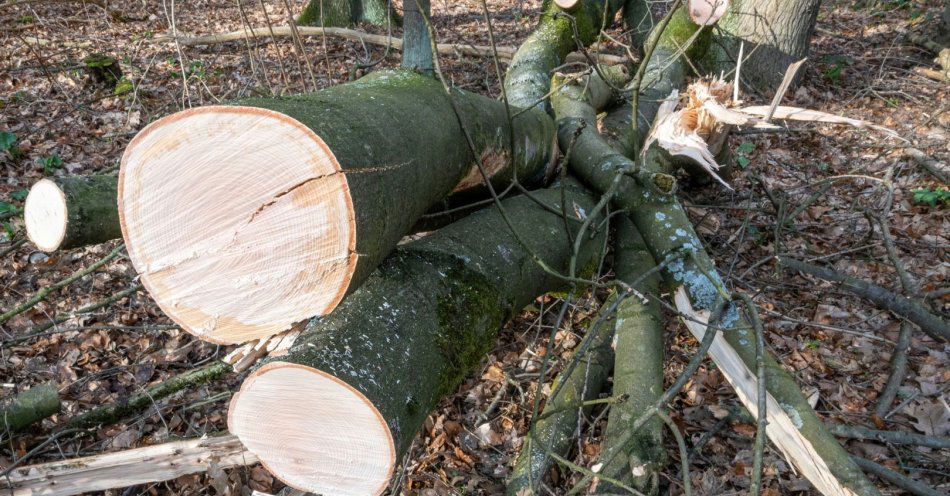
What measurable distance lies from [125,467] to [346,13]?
7366mm

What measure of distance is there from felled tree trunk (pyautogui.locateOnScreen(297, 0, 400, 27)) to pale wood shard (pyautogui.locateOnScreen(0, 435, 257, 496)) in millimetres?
6617

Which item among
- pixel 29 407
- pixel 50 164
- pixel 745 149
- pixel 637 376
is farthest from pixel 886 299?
pixel 50 164

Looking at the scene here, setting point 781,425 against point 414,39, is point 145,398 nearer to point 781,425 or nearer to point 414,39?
point 781,425

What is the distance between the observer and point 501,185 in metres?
3.22

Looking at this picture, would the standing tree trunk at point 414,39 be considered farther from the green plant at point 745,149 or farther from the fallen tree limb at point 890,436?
the fallen tree limb at point 890,436

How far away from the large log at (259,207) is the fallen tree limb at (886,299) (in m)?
2.93

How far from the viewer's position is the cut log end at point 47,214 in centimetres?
218

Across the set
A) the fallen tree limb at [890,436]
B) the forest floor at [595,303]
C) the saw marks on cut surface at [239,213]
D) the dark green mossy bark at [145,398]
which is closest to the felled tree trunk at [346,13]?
the forest floor at [595,303]

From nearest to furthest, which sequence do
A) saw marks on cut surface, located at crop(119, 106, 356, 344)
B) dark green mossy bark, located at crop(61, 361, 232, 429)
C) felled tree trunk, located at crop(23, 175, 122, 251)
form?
saw marks on cut surface, located at crop(119, 106, 356, 344) → felled tree trunk, located at crop(23, 175, 122, 251) → dark green mossy bark, located at crop(61, 361, 232, 429)

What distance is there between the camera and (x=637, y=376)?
8.57 feet

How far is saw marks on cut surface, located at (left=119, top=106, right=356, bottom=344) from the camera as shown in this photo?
1713 millimetres

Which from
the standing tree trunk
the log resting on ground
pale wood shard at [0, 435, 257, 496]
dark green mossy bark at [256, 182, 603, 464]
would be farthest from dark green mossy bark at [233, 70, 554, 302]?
the standing tree trunk

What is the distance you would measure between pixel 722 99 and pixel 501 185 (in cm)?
148

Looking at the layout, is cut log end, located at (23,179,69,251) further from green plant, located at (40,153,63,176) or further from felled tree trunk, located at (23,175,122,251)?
green plant, located at (40,153,63,176)
